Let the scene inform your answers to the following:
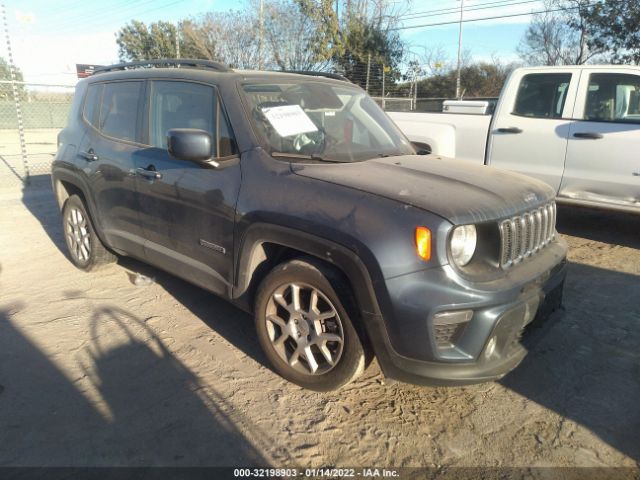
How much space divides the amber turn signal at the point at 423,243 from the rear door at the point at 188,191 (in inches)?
47.6

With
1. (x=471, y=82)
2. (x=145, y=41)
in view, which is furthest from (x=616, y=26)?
(x=145, y=41)

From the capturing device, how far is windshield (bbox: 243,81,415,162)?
3182 mm

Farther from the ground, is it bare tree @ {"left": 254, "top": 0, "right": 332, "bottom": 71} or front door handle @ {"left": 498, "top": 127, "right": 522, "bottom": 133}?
bare tree @ {"left": 254, "top": 0, "right": 332, "bottom": 71}

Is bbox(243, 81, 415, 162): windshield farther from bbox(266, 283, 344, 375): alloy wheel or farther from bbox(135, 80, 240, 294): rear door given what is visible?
bbox(266, 283, 344, 375): alloy wheel

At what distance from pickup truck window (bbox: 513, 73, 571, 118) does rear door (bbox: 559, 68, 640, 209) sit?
214 mm

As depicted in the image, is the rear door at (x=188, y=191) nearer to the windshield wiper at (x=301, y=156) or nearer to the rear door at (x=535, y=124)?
the windshield wiper at (x=301, y=156)

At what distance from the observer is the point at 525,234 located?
2.76m

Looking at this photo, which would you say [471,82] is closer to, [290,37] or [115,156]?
[290,37]

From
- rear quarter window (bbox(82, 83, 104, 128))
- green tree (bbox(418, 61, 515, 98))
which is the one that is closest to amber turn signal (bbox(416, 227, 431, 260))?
rear quarter window (bbox(82, 83, 104, 128))

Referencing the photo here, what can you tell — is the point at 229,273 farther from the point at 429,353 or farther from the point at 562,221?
the point at 562,221

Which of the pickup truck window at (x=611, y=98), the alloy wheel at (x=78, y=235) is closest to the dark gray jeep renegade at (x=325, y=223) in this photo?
the alloy wheel at (x=78, y=235)

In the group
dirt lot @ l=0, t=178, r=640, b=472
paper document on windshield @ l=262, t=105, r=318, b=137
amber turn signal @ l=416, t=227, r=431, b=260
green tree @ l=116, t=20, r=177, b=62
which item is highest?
green tree @ l=116, t=20, r=177, b=62

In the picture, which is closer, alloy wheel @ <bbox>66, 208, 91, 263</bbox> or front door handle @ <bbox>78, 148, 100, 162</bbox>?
front door handle @ <bbox>78, 148, 100, 162</bbox>

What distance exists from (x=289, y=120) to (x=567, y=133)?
3864mm
